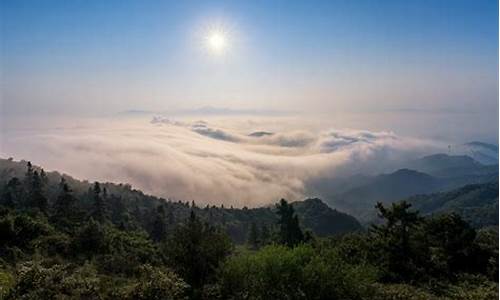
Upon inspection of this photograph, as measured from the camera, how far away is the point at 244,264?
3372cm

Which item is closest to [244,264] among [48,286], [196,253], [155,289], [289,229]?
[196,253]

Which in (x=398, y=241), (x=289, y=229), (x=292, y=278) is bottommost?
(x=289, y=229)

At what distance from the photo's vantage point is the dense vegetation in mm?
30109

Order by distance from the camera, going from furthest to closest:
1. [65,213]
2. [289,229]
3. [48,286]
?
[65,213], [289,229], [48,286]

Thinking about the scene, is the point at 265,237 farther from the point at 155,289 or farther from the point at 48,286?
the point at 48,286

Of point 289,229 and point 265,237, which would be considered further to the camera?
point 265,237

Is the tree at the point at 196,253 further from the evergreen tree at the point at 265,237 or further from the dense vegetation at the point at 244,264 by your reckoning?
the evergreen tree at the point at 265,237

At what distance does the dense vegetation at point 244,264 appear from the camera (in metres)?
30.1

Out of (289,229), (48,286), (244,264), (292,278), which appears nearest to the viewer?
(48,286)

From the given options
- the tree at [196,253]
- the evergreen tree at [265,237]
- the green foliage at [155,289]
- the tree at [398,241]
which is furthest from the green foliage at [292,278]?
the evergreen tree at [265,237]

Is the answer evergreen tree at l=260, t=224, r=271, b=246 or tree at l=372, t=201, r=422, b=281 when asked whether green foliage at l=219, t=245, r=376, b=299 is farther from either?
evergreen tree at l=260, t=224, r=271, b=246

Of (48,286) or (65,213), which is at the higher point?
(48,286)

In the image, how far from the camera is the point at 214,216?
198125 mm

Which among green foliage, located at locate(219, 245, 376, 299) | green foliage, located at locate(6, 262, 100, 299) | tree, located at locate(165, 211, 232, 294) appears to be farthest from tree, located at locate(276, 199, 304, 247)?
green foliage, located at locate(6, 262, 100, 299)
